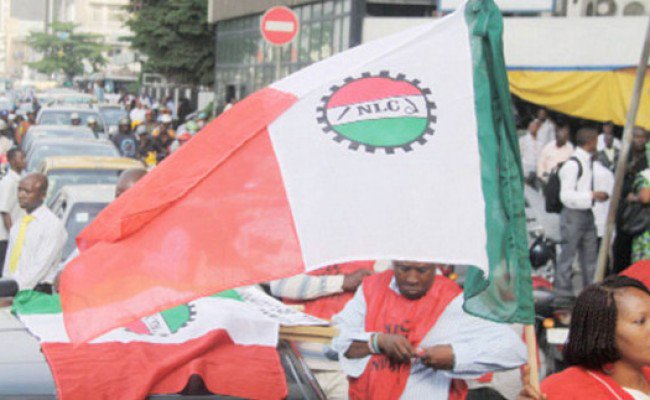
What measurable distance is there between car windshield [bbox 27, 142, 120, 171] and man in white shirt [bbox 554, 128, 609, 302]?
7198 millimetres

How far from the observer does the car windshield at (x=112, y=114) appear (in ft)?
106

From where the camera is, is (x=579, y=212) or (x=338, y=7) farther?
(x=338, y=7)

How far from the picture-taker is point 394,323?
4715 mm

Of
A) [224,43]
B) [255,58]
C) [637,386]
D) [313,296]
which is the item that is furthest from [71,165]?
[224,43]

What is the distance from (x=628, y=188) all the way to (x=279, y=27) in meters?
4.86

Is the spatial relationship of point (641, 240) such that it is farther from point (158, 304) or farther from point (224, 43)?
point (224, 43)

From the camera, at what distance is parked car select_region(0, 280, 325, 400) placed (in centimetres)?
398

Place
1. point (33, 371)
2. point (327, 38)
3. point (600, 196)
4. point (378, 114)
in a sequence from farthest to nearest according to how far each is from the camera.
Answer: point (327, 38) < point (600, 196) < point (378, 114) < point (33, 371)

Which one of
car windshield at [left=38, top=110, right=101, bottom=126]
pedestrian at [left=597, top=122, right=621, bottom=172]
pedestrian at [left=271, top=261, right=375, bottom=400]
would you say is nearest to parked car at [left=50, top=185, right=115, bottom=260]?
pedestrian at [left=271, top=261, right=375, bottom=400]

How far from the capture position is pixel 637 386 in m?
3.76

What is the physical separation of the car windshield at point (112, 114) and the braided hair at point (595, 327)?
29.0 meters

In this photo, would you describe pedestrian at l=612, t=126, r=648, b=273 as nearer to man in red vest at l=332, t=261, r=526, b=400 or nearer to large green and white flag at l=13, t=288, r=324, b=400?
man in red vest at l=332, t=261, r=526, b=400

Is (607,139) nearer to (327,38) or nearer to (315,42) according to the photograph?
(327,38)

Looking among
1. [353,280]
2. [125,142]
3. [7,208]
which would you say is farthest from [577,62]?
[353,280]
